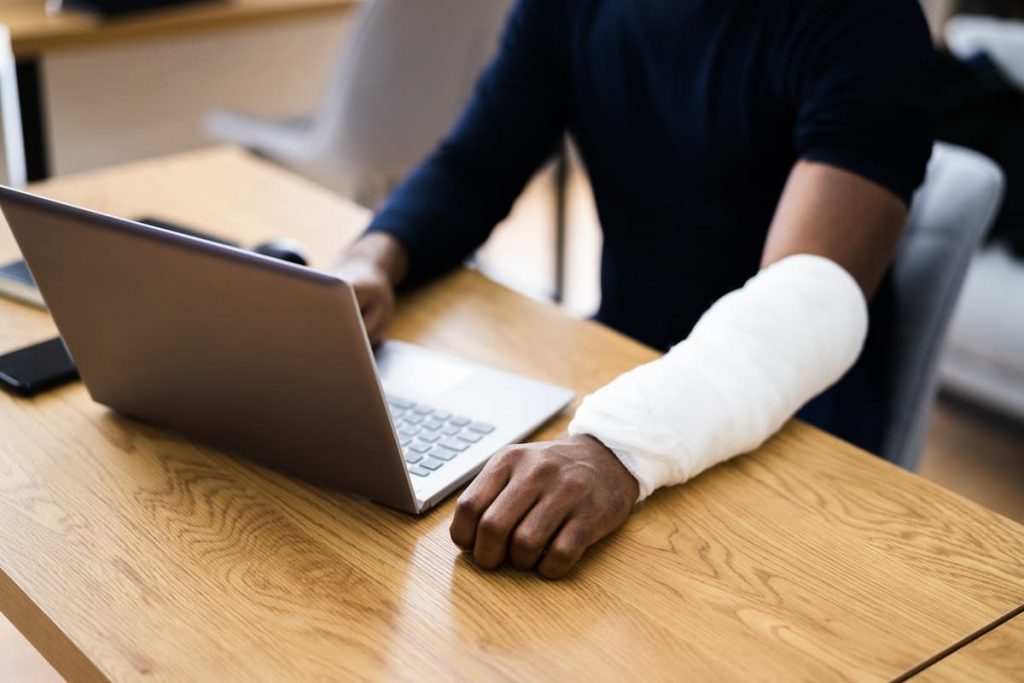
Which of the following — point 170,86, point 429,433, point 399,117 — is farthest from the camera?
point 170,86

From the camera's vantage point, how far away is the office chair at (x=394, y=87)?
7.66ft

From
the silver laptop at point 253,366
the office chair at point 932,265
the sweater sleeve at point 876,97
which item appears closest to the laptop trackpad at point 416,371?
the silver laptop at point 253,366

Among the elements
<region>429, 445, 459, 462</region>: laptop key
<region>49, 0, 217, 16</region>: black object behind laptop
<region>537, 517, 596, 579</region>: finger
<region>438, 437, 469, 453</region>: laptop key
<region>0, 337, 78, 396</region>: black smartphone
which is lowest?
<region>0, 337, 78, 396</region>: black smartphone

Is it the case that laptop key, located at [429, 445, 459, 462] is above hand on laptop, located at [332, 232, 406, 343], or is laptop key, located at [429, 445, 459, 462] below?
below

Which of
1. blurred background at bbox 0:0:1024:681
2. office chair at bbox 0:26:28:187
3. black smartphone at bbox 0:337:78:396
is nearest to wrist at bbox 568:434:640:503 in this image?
black smartphone at bbox 0:337:78:396

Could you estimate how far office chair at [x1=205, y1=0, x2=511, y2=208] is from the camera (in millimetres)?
2336

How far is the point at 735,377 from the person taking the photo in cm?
86

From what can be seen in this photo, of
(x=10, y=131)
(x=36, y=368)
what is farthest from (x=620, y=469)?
(x=10, y=131)

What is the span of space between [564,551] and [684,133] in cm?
64

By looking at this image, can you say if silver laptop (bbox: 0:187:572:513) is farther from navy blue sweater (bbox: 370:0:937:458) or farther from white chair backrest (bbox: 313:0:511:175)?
white chair backrest (bbox: 313:0:511:175)

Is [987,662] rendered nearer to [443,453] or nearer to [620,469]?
[620,469]

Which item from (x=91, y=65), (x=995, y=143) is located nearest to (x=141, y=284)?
(x=995, y=143)

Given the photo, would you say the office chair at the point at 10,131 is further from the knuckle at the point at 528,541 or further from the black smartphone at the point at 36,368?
the knuckle at the point at 528,541

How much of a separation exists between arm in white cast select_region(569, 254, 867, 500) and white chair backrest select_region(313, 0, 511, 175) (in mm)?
1538
